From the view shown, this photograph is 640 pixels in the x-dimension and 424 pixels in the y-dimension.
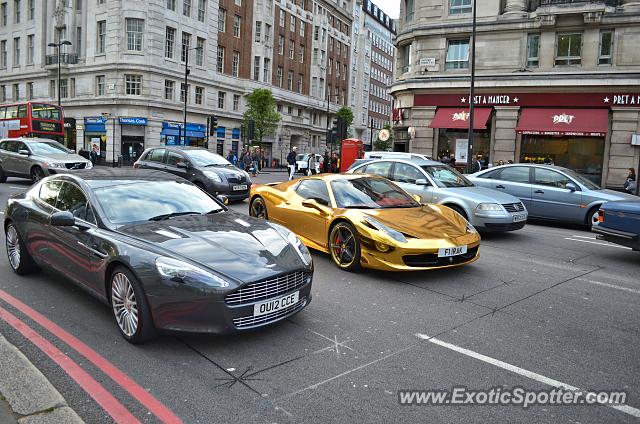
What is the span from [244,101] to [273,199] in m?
46.1

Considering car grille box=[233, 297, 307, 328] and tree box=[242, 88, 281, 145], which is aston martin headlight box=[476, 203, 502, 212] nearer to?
car grille box=[233, 297, 307, 328]

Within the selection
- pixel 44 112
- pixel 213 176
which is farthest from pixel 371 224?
pixel 44 112

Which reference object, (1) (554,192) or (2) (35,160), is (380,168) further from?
(2) (35,160)

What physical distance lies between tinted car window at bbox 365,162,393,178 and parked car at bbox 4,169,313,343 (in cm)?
600

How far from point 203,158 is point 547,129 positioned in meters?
19.0

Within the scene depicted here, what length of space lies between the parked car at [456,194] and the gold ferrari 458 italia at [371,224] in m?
2.10

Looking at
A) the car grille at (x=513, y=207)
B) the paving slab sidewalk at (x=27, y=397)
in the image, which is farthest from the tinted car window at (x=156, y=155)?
the paving slab sidewalk at (x=27, y=397)

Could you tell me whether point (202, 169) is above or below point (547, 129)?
below

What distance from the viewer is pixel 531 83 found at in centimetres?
2617

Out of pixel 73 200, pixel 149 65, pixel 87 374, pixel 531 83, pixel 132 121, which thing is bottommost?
pixel 87 374

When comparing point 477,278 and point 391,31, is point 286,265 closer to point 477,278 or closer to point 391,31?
point 477,278

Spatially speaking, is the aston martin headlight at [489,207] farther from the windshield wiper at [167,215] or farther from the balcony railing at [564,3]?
the balcony railing at [564,3]

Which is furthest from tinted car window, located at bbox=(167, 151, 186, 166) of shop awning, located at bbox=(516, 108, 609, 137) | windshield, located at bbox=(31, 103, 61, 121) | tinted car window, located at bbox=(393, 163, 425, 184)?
windshield, located at bbox=(31, 103, 61, 121)

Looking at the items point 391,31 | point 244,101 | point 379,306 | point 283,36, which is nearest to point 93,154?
point 244,101
